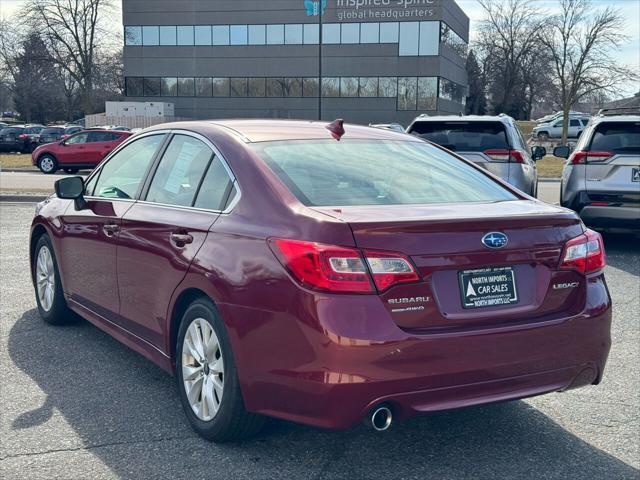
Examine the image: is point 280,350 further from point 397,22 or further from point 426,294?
point 397,22

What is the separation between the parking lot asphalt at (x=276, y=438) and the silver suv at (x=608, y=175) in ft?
16.1

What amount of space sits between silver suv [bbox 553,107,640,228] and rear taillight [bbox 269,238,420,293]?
287 inches

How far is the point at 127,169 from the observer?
511 centimetres

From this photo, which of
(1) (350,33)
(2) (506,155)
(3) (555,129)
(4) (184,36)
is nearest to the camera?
(2) (506,155)

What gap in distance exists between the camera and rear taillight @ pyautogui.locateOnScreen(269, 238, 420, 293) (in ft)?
10.5

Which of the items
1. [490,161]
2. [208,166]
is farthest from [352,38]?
[208,166]

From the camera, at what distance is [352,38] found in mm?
57312

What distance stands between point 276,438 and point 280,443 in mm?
62

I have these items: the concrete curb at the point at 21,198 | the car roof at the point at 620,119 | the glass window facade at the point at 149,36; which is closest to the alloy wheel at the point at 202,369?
the car roof at the point at 620,119

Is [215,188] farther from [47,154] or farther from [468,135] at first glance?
[47,154]

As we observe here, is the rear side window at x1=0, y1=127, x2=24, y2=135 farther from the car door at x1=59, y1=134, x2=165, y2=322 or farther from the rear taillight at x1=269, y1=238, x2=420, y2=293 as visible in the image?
Result: the rear taillight at x1=269, y1=238, x2=420, y2=293

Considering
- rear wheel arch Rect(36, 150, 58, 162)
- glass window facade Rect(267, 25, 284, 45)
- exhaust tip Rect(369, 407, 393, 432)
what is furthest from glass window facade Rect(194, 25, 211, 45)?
exhaust tip Rect(369, 407, 393, 432)

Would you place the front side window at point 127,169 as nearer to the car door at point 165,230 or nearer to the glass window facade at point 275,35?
the car door at point 165,230

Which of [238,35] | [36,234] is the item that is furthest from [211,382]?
[238,35]
